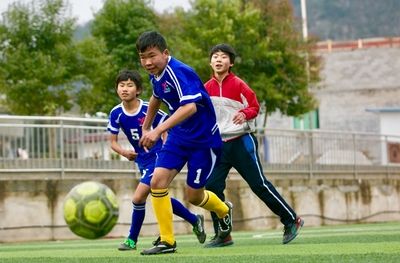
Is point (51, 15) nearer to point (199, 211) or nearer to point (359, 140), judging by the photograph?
point (359, 140)

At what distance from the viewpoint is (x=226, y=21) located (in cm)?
3891

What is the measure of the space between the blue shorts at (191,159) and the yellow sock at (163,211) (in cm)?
24

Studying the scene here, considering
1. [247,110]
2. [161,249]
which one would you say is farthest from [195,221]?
[161,249]

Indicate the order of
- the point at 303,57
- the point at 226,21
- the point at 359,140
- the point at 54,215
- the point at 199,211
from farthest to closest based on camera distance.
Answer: the point at 303,57
the point at 226,21
the point at 359,140
the point at 199,211
the point at 54,215

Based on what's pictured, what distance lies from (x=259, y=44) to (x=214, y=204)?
93.1 feet

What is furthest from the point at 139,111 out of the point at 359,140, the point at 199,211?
the point at 359,140

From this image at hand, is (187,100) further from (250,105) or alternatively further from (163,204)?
(250,105)

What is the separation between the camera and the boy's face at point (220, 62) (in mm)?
12203

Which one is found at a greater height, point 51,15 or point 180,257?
point 51,15

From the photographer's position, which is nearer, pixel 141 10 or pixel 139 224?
pixel 139 224

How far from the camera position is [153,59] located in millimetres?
10289

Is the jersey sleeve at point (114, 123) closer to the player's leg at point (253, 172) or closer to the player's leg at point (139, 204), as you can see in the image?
the player's leg at point (139, 204)

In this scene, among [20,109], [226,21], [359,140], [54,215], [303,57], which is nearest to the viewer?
[54,215]

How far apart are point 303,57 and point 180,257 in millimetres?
32304
